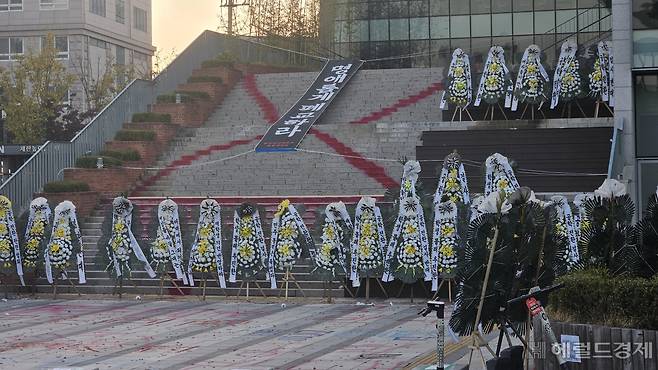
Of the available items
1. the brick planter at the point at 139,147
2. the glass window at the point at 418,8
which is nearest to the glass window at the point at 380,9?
the glass window at the point at 418,8

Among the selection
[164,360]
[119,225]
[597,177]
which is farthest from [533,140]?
[164,360]

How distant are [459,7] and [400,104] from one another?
11867 mm

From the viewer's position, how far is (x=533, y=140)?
1251 inches

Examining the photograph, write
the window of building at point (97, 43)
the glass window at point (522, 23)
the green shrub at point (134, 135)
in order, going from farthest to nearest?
the window of building at point (97, 43) < the glass window at point (522, 23) < the green shrub at point (134, 135)

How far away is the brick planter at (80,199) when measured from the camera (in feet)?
98.5

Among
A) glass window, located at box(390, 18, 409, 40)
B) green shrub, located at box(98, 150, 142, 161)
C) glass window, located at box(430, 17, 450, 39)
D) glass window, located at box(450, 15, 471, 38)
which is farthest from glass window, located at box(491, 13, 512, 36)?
green shrub, located at box(98, 150, 142, 161)

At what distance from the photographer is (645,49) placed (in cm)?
2781

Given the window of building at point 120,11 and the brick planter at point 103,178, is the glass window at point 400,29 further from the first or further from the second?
the window of building at point 120,11

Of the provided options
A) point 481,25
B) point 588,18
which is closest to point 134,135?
point 481,25

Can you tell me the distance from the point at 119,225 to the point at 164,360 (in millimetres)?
9618

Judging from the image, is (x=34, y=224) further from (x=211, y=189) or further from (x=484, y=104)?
(x=484, y=104)

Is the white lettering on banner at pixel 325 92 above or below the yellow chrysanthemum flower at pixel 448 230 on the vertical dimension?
above

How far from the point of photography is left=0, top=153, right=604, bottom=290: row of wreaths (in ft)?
78.3

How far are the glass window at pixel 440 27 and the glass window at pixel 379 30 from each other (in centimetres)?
213
